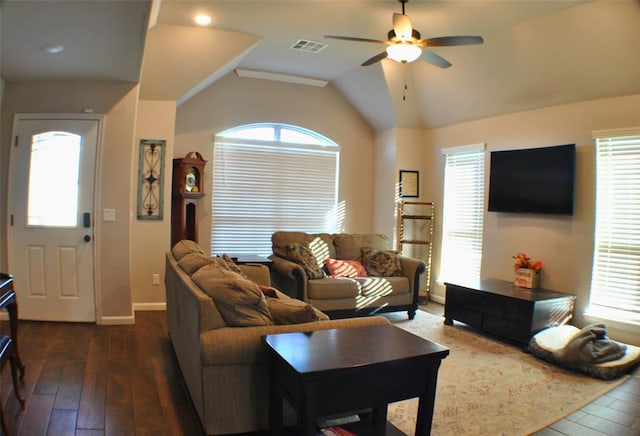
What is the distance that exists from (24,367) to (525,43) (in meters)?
5.18

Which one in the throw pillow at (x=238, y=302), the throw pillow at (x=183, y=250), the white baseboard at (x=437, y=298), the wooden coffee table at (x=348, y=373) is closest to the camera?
the wooden coffee table at (x=348, y=373)

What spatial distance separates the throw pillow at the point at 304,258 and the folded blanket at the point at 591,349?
7.89 feet

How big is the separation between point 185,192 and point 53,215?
4.47 feet

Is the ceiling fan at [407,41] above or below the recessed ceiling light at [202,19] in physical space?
below

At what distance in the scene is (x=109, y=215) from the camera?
4.26 metres

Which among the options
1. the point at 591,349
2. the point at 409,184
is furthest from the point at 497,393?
the point at 409,184

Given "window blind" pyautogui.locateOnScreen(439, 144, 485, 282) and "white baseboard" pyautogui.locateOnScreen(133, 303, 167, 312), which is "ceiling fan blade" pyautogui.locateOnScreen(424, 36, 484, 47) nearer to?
"window blind" pyautogui.locateOnScreen(439, 144, 485, 282)

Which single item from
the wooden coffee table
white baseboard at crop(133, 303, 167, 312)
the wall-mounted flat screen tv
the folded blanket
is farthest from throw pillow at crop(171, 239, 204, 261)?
the wall-mounted flat screen tv

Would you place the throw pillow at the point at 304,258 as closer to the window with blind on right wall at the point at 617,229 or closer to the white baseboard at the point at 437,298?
the white baseboard at the point at 437,298

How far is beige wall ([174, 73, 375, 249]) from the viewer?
5.51 meters

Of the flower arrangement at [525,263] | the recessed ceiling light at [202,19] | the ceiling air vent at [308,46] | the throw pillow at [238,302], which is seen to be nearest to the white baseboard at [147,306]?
the throw pillow at [238,302]

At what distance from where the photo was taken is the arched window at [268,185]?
570cm

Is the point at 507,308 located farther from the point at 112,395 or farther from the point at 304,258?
the point at 112,395

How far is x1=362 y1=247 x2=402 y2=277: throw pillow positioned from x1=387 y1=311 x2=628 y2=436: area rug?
3.54 feet
